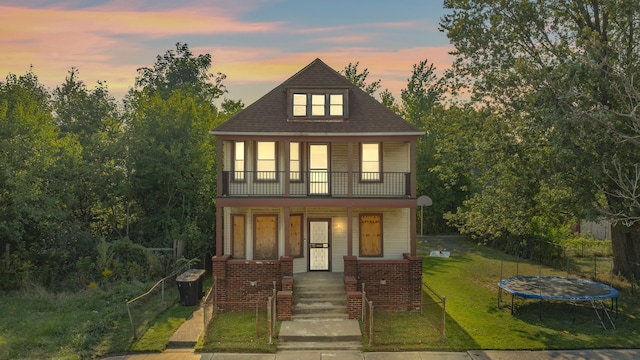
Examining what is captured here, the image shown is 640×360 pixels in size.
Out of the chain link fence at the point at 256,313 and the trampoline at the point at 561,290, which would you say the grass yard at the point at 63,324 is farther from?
the trampoline at the point at 561,290

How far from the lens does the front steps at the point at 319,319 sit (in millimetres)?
13680

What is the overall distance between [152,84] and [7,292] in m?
35.5

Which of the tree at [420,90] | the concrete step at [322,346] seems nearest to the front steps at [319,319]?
the concrete step at [322,346]

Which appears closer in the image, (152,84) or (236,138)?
(236,138)

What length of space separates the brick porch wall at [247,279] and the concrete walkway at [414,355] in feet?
12.7

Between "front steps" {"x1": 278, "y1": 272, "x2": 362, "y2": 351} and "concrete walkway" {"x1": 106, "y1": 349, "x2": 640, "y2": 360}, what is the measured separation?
0.46 meters

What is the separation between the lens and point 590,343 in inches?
540

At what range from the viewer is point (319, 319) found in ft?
50.4

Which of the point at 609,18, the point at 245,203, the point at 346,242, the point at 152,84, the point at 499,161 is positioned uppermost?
the point at 152,84

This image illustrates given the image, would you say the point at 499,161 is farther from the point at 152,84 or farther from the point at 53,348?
the point at 152,84

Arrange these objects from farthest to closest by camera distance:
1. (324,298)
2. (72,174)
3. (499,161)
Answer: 1. (72,174)
2. (499,161)
3. (324,298)

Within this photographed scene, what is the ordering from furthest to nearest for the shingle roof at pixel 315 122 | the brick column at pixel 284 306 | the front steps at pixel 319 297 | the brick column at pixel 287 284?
1. the shingle roof at pixel 315 122
2. the brick column at pixel 287 284
3. the front steps at pixel 319 297
4. the brick column at pixel 284 306

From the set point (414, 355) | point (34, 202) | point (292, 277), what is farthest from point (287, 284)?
point (34, 202)

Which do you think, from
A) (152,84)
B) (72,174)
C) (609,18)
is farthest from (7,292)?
(152,84)
